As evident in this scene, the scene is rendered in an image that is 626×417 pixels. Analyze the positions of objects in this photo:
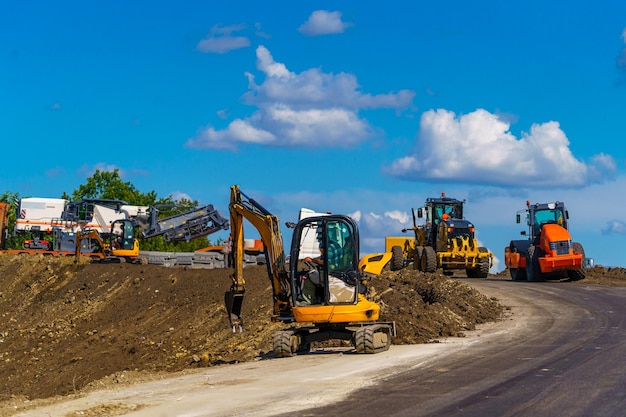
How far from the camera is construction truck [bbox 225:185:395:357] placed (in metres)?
18.3

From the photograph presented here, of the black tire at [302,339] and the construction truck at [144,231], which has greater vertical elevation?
the construction truck at [144,231]

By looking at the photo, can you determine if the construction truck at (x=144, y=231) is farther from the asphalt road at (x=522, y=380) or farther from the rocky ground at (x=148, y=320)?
the asphalt road at (x=522, y=380)

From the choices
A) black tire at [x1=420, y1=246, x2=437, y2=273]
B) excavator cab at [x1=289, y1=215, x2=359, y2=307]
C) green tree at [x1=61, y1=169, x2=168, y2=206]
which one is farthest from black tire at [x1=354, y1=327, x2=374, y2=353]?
green tree at [x1=61, y1=169, x2=168, y2=206]

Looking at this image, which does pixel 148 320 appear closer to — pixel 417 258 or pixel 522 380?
pixel 417 258

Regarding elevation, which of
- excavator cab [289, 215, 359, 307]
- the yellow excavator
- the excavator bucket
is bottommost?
the excavator bucket

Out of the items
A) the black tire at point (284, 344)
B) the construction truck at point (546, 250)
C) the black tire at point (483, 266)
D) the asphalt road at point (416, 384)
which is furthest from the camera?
the black tire at point (483, 266)

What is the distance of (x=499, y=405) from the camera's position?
11859 mm

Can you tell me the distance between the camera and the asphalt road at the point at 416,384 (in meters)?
11.9

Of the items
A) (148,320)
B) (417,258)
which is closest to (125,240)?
(148,320)

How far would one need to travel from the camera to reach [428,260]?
123 feet

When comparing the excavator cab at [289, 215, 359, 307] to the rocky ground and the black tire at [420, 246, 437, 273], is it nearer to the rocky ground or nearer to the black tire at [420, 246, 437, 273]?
the rocky ground

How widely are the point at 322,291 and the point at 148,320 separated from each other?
51.8 ft

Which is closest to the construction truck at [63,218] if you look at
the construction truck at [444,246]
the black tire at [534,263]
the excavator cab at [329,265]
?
the construction truck at [444,246]

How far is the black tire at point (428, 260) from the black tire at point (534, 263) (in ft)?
13.5
